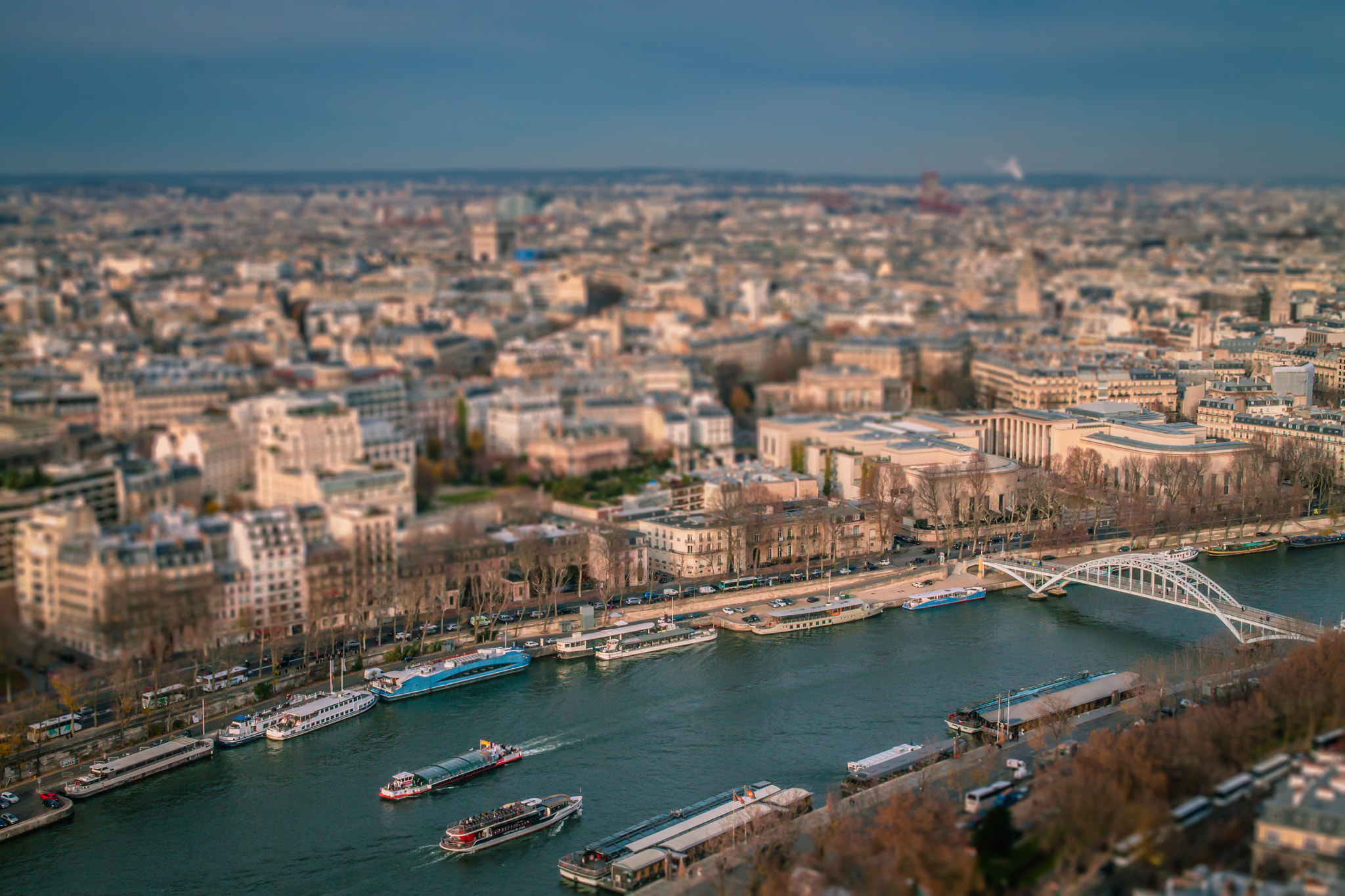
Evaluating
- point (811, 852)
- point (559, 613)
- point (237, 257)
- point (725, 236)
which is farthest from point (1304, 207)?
point (811, 852)

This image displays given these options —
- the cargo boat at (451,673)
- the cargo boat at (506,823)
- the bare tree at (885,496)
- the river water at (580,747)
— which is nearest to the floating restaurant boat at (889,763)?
the river water at (580,747)

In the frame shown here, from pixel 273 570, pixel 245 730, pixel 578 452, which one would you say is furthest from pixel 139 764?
pixel 578 452

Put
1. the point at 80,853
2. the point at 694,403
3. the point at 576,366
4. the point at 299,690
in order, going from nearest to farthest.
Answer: the point at 80,853 < the point at 299,690 < the point at 694,403 < the point at 576,366

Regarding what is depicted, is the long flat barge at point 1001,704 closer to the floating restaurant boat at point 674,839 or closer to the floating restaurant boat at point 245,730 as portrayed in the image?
the floating restaurant boat at point 674,839

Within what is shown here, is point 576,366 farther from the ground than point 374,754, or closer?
farther from the ground

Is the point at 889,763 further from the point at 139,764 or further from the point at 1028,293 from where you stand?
the point at 1028,293

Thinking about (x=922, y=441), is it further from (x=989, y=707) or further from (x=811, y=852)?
(x=811, y=852)
